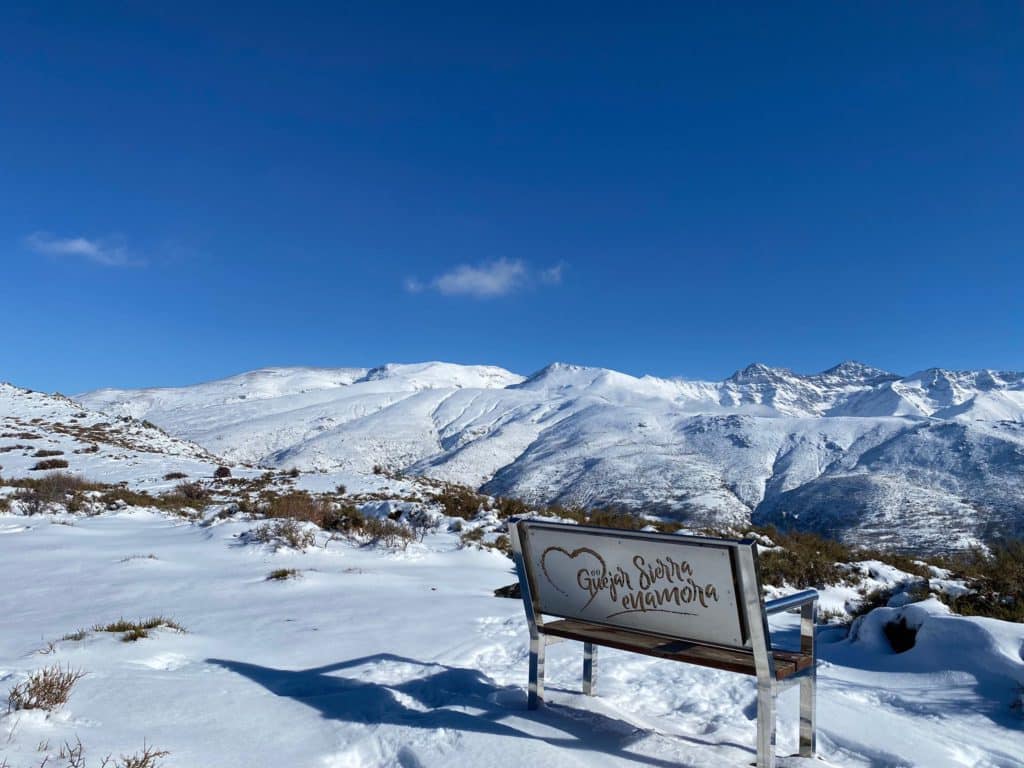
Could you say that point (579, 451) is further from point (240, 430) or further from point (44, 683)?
point (44, 683)

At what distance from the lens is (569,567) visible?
4238 millimetres

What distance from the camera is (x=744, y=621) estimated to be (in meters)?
3.46

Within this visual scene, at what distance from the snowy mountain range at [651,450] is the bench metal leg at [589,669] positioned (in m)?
24.4

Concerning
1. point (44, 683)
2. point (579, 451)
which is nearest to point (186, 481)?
point (44, 683)

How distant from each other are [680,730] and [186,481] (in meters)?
22.2

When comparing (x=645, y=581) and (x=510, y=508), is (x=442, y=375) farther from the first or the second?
(x=645, y=581)

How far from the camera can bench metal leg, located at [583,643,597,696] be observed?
4680 millimetres

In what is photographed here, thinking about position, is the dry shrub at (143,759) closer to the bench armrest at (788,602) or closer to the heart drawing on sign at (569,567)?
the heart drawing on sign at (569,567)

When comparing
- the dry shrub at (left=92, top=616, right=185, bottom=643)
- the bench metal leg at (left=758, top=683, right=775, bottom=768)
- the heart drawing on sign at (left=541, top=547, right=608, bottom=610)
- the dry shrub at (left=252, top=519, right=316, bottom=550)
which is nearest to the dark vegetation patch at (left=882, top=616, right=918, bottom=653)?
the bench metal leg at (left=758, top=683, right=775, bottom=768)

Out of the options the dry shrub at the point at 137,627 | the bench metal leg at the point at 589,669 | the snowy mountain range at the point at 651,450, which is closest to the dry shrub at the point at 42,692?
the dry shrub at the point at 137,627

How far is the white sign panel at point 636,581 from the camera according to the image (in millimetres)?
3490

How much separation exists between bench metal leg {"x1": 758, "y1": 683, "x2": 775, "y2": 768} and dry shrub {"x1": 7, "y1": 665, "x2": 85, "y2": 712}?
3622 millimetres

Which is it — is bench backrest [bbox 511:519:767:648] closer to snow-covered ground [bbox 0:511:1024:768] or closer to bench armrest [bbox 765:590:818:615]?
bench armrest [bbox 765:590:818:615]

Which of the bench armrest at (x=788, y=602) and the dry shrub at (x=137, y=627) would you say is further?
the dry shrub at (x=137, y=627)
